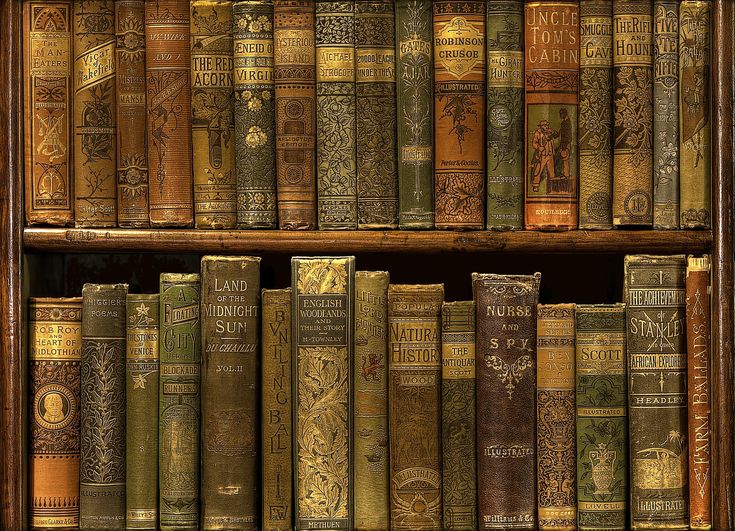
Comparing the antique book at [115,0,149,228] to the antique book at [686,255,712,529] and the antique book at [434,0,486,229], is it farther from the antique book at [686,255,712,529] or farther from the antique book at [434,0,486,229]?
the antique book at [686,255,712,529]

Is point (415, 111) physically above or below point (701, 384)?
above

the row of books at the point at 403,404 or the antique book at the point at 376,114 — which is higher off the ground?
the antique book at the point at 376,114

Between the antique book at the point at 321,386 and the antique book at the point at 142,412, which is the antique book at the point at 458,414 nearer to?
the antique book at the point at 321,386

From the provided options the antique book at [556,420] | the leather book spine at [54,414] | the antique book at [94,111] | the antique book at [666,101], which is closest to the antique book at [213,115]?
the antique book at [94,111]

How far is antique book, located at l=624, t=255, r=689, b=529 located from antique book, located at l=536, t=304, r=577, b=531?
77 millimetres

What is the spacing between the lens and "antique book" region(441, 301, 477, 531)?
1.18 metres

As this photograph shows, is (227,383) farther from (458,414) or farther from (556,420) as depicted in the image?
(556,420)

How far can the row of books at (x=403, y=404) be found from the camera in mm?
1172

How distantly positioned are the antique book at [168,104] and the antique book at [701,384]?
679mm

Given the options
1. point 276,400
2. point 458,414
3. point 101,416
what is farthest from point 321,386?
point 101,416

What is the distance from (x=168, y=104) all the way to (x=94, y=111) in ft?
0.32

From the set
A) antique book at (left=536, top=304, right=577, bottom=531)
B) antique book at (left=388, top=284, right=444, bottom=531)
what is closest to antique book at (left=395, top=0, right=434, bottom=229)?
antique book at (left=388, top=284, right=444, bottom=531)

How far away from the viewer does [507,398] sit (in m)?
1.17

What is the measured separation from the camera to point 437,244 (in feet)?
3.94
